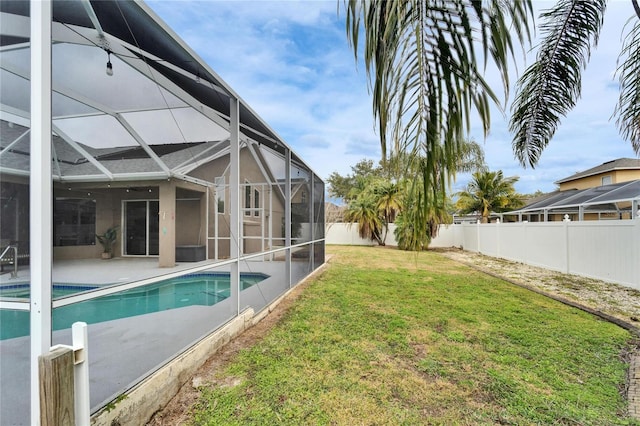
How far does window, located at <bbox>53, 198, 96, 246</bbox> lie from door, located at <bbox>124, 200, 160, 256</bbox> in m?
0.41

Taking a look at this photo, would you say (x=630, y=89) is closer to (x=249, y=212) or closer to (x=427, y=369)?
(x=427, y=369)

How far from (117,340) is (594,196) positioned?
14.1 m

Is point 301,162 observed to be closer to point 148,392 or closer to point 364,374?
point 364,374

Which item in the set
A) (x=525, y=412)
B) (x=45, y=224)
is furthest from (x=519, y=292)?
(x=45, y=224)

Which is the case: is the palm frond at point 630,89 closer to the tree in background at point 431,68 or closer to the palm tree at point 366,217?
the tree in background at point 431,68

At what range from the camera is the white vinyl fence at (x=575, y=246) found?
6.19 metres

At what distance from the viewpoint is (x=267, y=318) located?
461 cm

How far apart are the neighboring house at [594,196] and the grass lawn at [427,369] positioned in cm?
604

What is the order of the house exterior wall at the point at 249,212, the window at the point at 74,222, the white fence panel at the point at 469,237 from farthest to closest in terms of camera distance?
the white fence panel at the point at 469,237
the house exterior wall at the point at 249,212
the window at the point at 74,222

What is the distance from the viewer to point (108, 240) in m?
2.32

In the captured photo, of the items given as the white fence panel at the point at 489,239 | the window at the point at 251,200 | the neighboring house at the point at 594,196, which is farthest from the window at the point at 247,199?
the white fence panel at the point at 489,239

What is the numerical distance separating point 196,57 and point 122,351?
271 cm

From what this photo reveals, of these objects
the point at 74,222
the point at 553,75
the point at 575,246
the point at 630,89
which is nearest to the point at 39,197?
the point at 74,222

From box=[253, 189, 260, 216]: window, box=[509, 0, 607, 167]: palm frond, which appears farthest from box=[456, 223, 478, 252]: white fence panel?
box=[253, 189, 260, 216]: window
